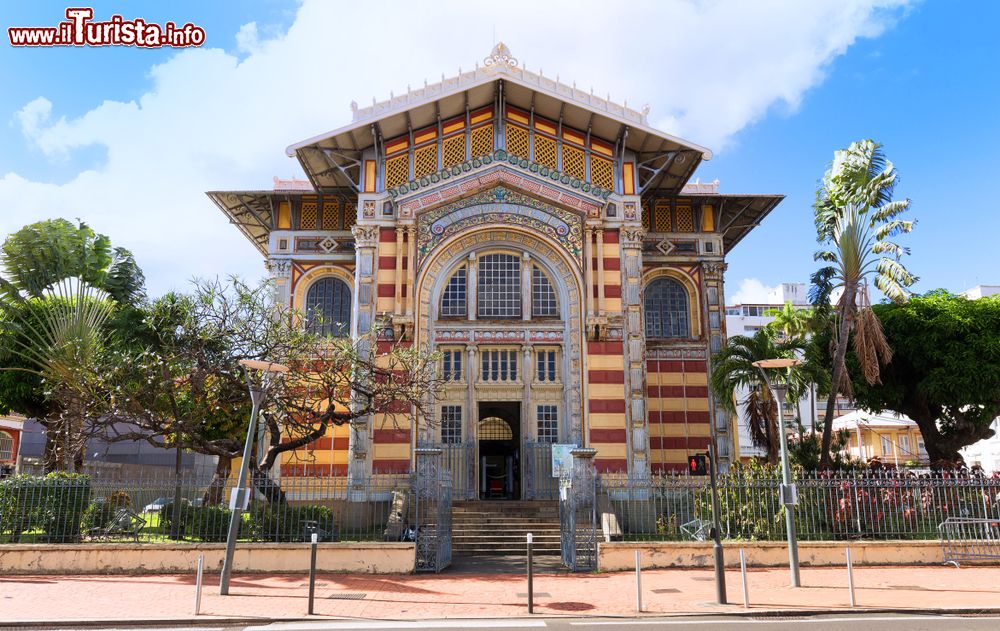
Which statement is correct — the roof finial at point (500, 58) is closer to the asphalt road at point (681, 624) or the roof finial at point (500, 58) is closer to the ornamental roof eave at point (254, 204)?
the ornamental roof eave at point (254, 204)

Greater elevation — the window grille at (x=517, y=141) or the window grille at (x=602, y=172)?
the window grille at (x=517, y=141)

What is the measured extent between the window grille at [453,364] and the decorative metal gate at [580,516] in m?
8.65

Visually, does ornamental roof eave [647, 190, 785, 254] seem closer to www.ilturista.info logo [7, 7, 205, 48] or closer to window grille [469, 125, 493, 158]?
window grille [469, 125, 493, 158]

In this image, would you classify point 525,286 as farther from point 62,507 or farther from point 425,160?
point 62,507

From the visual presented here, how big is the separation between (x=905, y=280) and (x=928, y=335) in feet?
19.2

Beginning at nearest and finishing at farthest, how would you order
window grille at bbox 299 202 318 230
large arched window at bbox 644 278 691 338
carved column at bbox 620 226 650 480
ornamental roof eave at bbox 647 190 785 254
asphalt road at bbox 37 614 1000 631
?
asphalt road at bbox 37 614 1000 631 → carved column at bbox 620 226 650 480 → window grille at bbox 299 202 318 230 → ornamental roof eave at bbox 647 190 785 254 → large arched window at bbox 644 278 691 338

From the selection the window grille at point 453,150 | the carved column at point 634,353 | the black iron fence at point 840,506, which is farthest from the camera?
the window grille at point 453,150

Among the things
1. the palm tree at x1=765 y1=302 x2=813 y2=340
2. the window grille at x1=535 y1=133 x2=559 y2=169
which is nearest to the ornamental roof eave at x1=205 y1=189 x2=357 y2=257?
the window grille at x1=535 y1=133 x2=559 y2=169

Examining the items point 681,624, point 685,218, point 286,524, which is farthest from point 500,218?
point 681,624

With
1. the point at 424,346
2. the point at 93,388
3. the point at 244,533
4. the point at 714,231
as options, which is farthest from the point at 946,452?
the point at 93,388

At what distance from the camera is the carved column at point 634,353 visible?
25078 mm

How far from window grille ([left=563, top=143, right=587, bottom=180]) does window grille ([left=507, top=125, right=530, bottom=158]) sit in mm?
1526

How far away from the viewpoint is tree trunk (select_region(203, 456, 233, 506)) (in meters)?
18.6

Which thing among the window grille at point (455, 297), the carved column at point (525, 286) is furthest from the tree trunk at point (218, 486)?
the carved column at point (525, 286)
